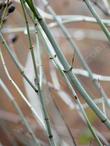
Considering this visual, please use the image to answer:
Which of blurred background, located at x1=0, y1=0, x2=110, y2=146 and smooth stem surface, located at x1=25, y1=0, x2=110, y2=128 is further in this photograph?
blurred background, located at x1=0, y1=0, x2=110, y2=146

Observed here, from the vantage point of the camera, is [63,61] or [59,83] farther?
[59,83]

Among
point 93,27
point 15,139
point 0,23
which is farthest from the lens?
point 93,27

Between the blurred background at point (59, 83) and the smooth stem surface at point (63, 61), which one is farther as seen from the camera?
the blurred background at point (59, 83)

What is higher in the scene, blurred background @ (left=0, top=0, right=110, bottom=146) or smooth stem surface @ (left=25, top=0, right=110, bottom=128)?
smooth stem surface @ (left=25, top=0, right=110, bottom=128)

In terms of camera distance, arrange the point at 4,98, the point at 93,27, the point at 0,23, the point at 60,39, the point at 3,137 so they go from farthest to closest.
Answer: the point at 93,27 → the point at 60,39 → the point at 4,98 → the point at 3,137 → the point at 0,23

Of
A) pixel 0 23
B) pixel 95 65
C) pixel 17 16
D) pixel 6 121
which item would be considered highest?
pixel 0 23

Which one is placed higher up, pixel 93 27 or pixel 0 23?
pixel 0 23

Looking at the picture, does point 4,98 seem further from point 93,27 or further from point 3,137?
point 93,27

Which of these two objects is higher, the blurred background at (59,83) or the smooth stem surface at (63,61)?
the smooth stem surface at (63,61)

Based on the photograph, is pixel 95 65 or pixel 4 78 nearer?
pixel 4 78

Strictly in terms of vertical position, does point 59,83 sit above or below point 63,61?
below

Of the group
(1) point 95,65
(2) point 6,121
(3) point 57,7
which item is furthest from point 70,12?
(2) point 6,121
